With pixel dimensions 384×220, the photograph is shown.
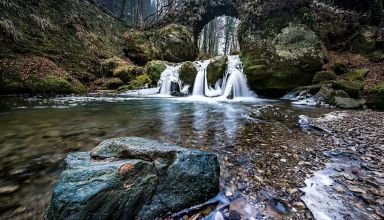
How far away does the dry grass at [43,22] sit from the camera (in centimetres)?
1350

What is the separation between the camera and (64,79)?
12273 millimetres

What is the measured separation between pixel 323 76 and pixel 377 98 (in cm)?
392

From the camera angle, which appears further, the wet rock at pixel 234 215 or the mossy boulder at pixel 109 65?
the mossy boulder at pixel 109 65

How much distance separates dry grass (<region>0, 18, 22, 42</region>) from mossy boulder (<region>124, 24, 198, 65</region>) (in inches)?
379

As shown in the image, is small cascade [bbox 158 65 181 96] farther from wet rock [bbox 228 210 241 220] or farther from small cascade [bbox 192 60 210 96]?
wet rock [bbox 228 210 241 220]

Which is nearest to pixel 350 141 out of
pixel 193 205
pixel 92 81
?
pixel 193 205

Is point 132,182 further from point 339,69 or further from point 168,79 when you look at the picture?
point 168,79

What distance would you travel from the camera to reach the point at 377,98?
26.3ft

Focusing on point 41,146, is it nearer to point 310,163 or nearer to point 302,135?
point 310,163

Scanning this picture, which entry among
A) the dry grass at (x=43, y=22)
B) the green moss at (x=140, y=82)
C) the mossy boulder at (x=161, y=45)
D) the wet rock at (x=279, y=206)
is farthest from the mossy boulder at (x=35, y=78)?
the wet rock at (x=279, y=206)

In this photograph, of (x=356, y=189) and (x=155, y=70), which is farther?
(x=155, y=70)

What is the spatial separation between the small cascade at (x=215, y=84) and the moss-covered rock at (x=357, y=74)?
516 centimetres

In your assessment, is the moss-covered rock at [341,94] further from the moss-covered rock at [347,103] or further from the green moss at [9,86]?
the green moss at [9,86]

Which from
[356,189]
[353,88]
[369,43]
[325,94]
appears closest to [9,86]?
[356,189]
